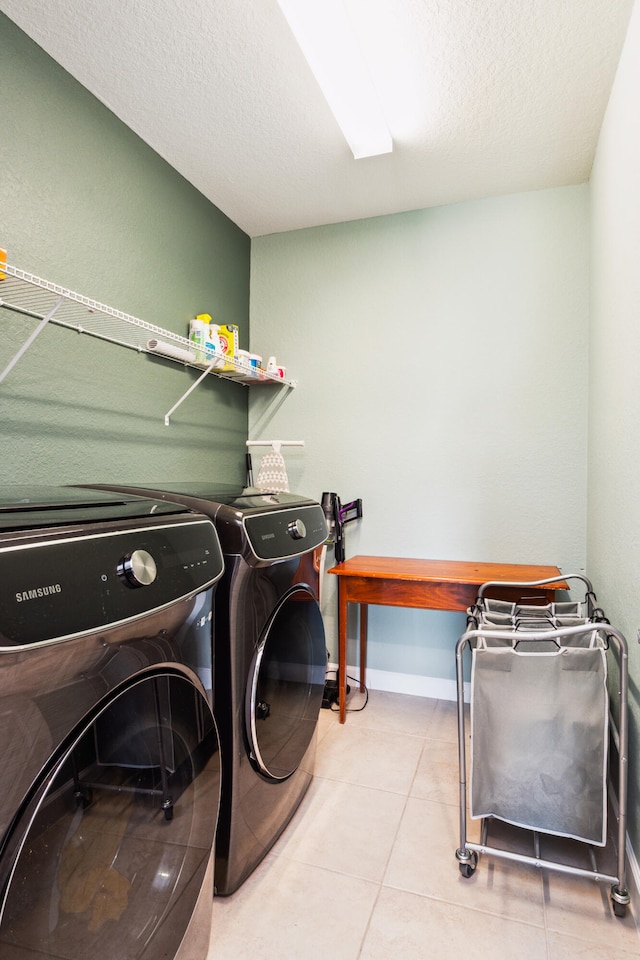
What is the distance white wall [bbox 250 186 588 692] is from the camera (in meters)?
2.46

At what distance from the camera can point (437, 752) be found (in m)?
2.13

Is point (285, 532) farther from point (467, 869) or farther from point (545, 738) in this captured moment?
point (467, 869)

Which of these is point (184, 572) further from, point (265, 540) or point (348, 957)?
point (348, 957)

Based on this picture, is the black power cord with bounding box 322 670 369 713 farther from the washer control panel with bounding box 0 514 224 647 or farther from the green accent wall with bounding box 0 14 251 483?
the washer control panel with bounding box 0 514 224 647

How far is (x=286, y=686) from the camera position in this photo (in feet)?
5.16

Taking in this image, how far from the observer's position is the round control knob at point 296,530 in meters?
1.49

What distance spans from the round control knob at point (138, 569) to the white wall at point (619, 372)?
4.10 ft

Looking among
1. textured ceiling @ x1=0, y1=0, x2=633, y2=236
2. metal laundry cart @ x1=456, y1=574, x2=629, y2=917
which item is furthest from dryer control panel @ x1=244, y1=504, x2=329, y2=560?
textured ceiling @ x1=0, y1=0, x2=633, y2=236

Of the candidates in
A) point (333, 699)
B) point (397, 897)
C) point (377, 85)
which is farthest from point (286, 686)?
point (377, 85)

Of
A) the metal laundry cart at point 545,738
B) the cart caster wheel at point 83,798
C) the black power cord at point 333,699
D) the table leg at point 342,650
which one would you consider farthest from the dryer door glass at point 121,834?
the black power cord at point 333,699

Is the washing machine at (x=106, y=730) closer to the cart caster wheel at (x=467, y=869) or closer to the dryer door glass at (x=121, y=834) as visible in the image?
the dryer door glass at (x=121, y=834)

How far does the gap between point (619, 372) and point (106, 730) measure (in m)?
1.74

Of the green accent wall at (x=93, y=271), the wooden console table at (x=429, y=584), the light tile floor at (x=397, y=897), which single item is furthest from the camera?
the wooden console table at (x=429, y=584)

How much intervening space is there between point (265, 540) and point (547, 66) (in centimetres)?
185
